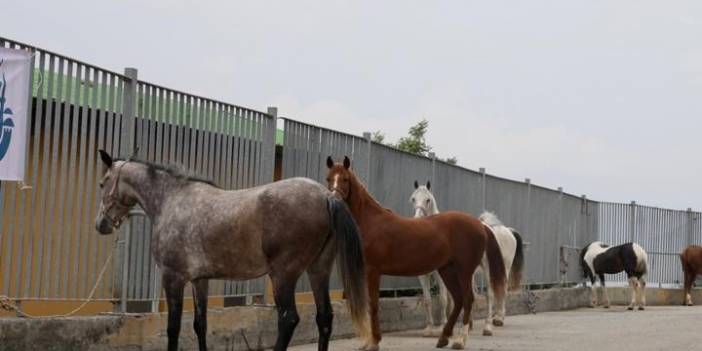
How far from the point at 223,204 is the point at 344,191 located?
2605mm

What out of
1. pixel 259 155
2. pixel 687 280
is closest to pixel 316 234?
pixel 259 155

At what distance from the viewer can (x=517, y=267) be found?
18.8m

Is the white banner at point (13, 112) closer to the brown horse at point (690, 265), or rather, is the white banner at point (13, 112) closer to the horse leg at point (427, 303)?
the horse leg at point (427, 303)

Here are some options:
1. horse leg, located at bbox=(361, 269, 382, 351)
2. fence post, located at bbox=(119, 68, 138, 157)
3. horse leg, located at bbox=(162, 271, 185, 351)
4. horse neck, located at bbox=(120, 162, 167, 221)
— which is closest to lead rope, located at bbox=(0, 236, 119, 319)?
horse neck, located at bbox=(120, 162, 167, 221)

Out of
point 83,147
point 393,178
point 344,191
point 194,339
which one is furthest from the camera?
point 393,178

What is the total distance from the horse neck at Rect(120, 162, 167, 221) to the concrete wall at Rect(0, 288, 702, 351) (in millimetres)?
1101

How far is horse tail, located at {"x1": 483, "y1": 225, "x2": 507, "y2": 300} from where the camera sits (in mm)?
15418

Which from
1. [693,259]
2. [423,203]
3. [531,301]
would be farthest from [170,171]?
[693,259]

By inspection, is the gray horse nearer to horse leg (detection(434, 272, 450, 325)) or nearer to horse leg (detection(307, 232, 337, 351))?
horse leg (detection(307, 232, 337, 351))

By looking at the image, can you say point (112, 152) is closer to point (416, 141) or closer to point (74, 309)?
point (74, 309)

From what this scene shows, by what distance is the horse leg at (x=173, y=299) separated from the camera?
9.00 meters

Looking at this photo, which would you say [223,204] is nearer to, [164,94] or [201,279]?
[201,279]

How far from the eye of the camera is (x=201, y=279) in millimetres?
9234

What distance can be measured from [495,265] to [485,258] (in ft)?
1.51
